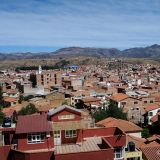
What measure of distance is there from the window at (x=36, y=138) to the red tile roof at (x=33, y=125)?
42 cm

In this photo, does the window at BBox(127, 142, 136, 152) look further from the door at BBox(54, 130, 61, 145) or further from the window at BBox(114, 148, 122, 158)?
the door at BBox(54, 130, 61, 145)

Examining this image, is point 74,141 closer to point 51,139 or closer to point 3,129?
point 51,139

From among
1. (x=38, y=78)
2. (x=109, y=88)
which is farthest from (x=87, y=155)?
(x=38, y=78)

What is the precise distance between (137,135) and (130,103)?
109 ft

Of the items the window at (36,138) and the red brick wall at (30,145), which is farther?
the window at (36,138)

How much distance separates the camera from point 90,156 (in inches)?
875

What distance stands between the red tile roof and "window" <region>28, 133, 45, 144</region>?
424 millimetres

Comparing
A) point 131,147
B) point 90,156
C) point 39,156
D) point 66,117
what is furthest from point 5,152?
point 131,147

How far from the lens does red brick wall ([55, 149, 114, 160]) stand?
862 inches

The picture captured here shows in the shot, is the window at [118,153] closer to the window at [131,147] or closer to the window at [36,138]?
the window at [36,138]

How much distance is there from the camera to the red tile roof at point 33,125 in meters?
23.8

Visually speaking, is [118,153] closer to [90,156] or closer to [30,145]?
[90,156]

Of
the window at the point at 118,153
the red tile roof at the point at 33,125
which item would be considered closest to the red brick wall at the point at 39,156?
the red tile roof at the point at 33,125

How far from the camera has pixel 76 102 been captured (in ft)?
293
